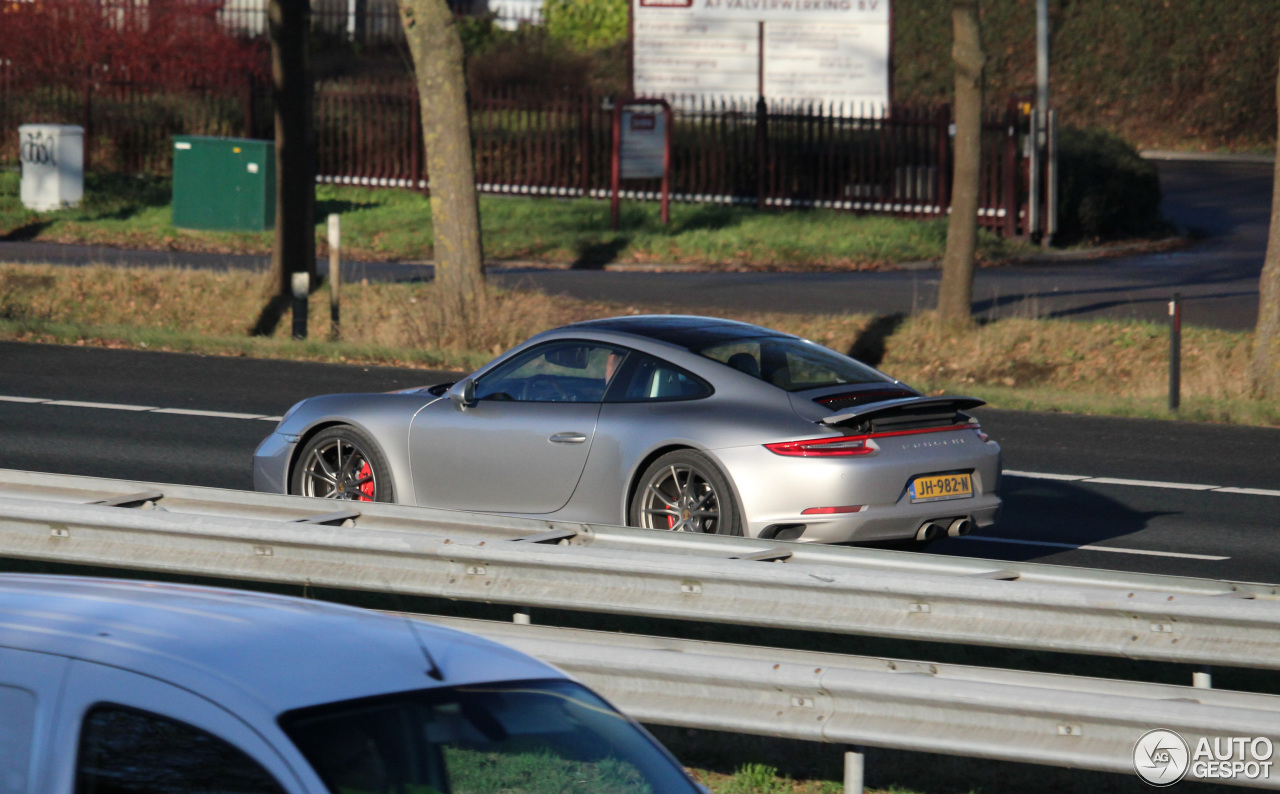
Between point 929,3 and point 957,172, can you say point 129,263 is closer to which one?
point 957,172

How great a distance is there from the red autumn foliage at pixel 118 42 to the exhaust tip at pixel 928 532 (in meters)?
31.5

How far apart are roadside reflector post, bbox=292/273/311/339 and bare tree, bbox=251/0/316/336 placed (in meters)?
1.87

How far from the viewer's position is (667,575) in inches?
234

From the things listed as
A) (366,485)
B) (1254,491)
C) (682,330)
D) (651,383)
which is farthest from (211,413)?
(1254,491)

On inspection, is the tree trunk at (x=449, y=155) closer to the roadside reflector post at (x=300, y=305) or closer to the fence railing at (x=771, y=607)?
the roadside reflector post at (x=300, y=305)

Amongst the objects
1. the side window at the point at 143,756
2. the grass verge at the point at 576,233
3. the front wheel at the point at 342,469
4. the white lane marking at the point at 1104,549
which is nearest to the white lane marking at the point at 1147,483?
the white lane marking at the point at 1104,549

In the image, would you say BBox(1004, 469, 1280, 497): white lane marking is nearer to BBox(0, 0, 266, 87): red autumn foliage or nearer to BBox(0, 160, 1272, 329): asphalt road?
BBox(0, 160, 1272, 329): asphalt road

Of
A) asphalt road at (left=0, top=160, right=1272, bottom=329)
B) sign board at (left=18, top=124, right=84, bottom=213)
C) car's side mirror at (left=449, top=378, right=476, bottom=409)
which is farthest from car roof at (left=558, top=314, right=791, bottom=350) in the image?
sign board at (left=18, top=124, right=84, bottom=213)

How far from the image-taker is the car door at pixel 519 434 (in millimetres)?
9062

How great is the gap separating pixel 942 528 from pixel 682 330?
74.4 inches

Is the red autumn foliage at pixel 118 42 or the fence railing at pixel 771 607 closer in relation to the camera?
the fence railing at pixel 771 607

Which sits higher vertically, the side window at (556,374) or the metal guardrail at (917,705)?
the side window at (556,374)

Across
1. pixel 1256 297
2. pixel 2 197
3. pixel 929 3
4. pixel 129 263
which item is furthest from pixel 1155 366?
pixel 929 3

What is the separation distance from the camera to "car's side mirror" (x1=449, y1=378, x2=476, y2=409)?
371 inches
